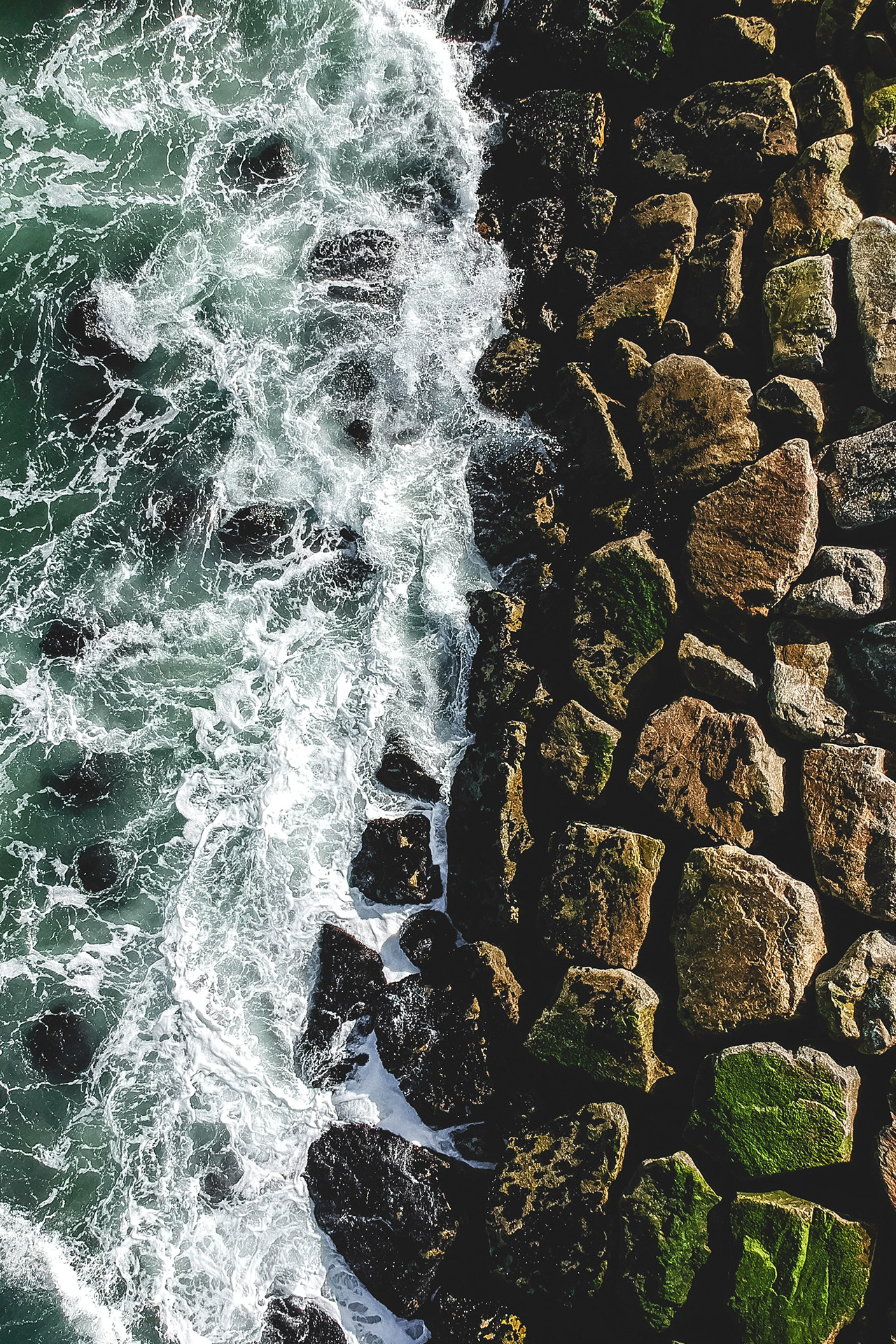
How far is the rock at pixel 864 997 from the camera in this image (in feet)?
19.0

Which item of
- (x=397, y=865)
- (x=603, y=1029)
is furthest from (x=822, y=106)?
(x=603, y=1029)

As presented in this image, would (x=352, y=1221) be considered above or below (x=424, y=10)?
below

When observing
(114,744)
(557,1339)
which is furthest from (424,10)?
(557,1339)

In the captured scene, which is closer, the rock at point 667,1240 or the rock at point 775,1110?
the rock at point 775,1110

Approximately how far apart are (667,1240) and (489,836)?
3.19 metres

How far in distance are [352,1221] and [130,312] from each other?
30.2 feet

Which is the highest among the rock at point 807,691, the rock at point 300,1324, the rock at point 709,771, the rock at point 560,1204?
the rock at point 807,691

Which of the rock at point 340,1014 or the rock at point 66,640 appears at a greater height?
the rock at point 66,640

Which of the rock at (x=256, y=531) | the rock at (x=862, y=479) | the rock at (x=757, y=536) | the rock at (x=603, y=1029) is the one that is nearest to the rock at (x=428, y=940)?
the rock at (x=603, y=1029)

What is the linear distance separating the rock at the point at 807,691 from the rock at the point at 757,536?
436 mm

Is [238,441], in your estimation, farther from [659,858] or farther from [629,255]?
[659,858]

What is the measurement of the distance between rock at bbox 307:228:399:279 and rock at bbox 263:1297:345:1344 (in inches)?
389

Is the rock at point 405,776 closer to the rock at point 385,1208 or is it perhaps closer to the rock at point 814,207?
the rock at point 385,1208

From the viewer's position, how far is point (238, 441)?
29.6 feet
